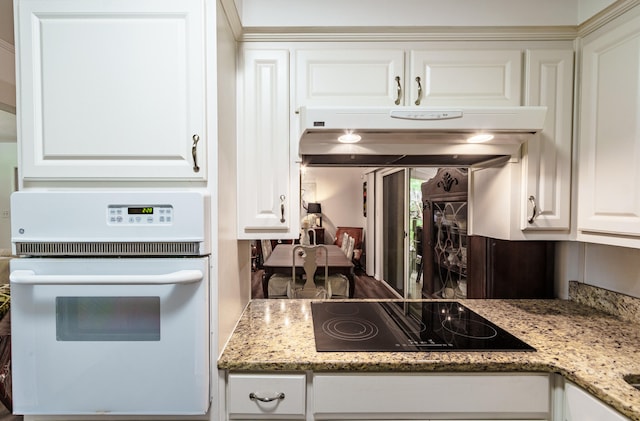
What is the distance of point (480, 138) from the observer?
1.19 m

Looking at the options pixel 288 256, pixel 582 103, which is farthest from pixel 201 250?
pixel 288 256

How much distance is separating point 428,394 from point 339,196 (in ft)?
13.4

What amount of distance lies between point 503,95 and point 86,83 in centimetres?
164

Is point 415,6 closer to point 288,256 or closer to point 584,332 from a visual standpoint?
point 584,332

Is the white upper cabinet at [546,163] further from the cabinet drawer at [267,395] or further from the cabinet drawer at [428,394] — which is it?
the cabinet drawer at [267,395]

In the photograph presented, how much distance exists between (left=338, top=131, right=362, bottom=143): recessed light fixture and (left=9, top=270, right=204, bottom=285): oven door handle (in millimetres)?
754

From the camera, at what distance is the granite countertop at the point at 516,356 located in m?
0.91

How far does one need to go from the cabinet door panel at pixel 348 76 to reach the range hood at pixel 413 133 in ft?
0.72

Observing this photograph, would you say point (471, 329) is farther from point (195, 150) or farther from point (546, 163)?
point (195, 150)

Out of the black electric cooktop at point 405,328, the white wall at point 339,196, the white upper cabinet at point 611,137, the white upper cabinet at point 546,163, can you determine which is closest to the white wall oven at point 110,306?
the black electric cooktop at point 405,328

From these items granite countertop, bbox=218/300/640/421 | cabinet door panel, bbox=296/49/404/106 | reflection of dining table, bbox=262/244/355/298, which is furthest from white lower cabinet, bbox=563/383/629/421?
reflection of dining table, bbox=262/244/355/298

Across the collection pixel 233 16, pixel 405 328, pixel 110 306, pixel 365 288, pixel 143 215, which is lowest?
pixel 365 288

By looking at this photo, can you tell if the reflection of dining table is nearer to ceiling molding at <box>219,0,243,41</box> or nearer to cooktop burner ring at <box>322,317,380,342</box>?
cooktop burner ring at <box>322,317,380,342</box>

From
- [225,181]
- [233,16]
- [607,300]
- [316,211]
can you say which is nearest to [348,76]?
[233,16]
